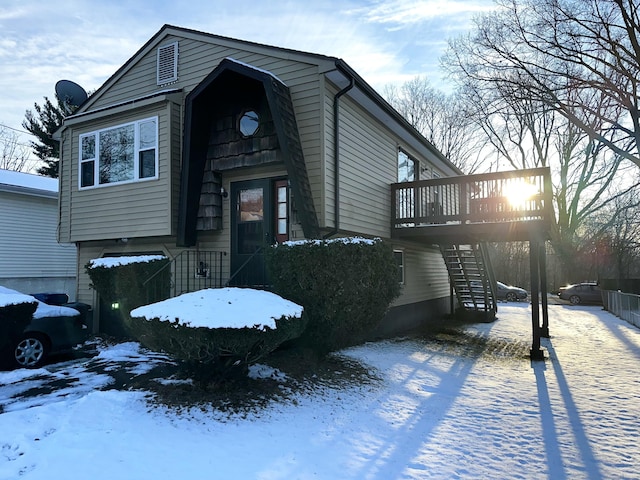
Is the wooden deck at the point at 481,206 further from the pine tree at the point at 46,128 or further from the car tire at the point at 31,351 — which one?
the pine tree at the point at 46,128

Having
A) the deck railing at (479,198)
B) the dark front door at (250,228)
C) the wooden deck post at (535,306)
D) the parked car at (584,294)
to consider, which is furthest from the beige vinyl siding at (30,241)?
the parked car at (584,294)

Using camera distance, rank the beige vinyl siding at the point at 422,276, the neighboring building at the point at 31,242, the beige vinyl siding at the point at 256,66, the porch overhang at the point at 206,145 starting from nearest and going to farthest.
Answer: the porch overhang at the point at 206,145 < the beige vinyl siding at the point at 256,66 < the beige vinyl siding at the point at 422,276 < the neighboring building at the point at 31,242

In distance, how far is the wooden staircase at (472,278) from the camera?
1368cm

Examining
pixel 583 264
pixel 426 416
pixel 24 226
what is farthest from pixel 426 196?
pixel 583 264

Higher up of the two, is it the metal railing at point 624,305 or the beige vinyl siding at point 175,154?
the beige vinyl siding at point 175,154

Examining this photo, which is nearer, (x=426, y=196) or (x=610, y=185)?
(x=426, y=196)

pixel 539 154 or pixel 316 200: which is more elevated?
pixel 539 154

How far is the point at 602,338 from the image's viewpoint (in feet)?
37.4

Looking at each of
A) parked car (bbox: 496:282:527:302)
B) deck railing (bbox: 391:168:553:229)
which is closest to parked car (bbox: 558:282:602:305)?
parked car (bbox: 496:282:527:302)

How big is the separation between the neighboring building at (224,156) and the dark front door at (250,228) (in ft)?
0.08

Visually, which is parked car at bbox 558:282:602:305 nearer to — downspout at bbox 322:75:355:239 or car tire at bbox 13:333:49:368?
downspout at bbox 322:75:355:239

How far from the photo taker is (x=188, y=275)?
30.5 feet

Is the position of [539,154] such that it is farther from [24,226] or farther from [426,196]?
[24,226]

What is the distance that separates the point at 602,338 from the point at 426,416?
8896mm
